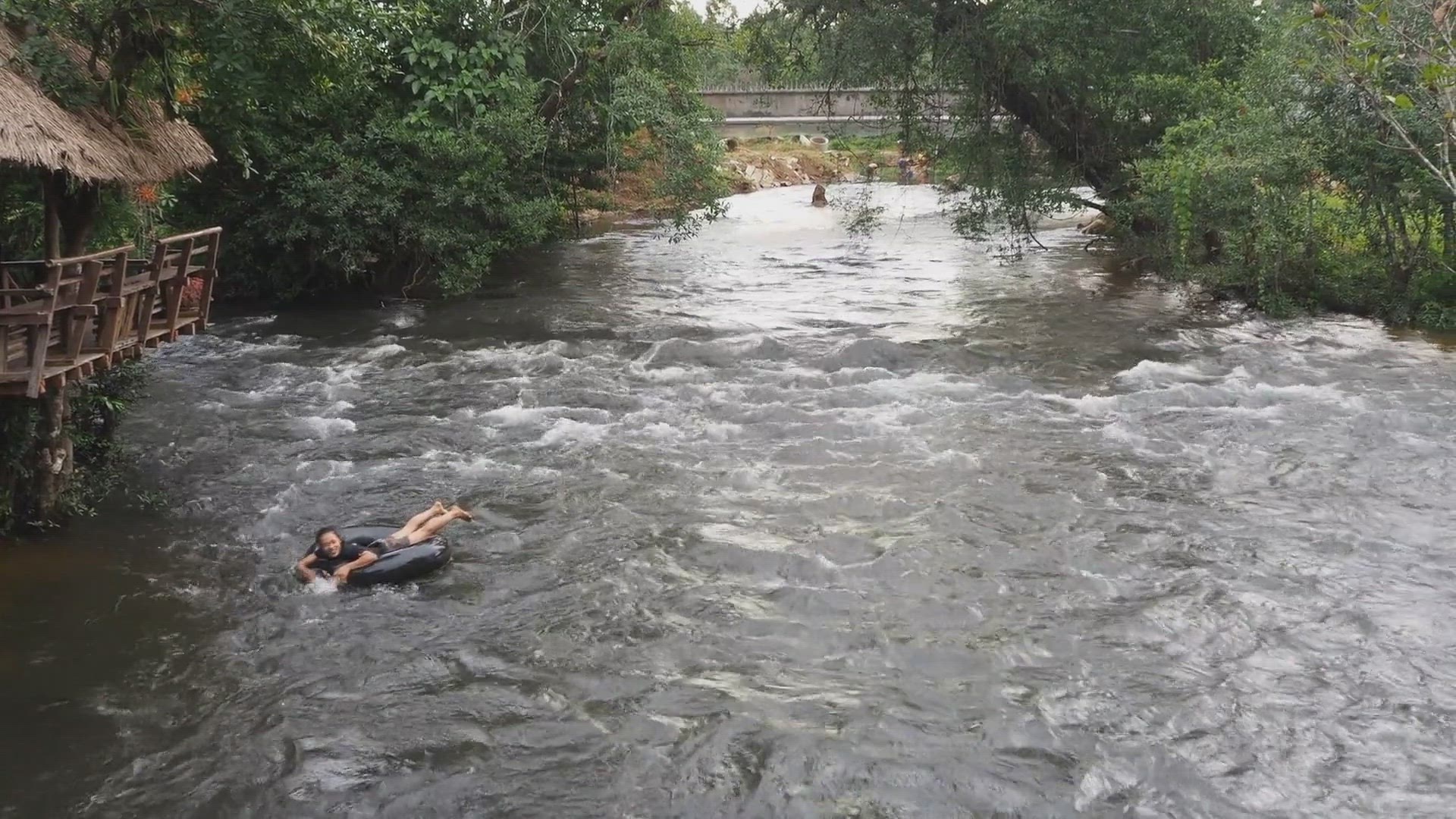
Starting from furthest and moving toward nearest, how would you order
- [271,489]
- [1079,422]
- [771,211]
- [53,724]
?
[771,211] < [1079,422] < [271,489] < [53,724]

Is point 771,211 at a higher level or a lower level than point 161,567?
higher

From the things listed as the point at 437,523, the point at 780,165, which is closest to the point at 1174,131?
the point at 437,523

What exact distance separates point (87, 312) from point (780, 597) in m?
5.43

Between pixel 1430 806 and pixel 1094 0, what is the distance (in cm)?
1323

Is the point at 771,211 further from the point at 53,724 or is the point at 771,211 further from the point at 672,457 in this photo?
the point at 53,724

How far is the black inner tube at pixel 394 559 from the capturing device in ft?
29.1

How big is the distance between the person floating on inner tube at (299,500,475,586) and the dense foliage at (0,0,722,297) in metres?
7.04

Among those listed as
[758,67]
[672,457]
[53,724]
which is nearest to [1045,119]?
[758,67]

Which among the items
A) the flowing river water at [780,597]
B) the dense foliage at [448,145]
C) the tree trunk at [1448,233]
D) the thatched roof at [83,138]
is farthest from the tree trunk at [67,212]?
the tree trunk at [1448,233]

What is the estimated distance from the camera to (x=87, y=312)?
8445 mm

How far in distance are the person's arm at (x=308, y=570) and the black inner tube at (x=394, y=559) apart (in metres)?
0.26

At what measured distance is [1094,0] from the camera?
16672 mm

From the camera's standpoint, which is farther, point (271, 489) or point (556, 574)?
point (271, 489)

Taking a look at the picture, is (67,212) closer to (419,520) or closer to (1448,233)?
(419,520)
